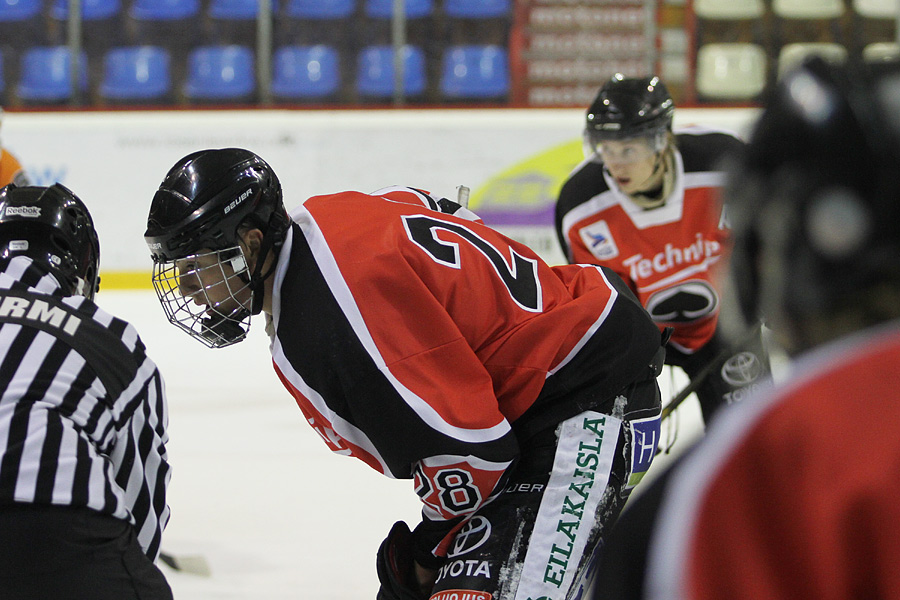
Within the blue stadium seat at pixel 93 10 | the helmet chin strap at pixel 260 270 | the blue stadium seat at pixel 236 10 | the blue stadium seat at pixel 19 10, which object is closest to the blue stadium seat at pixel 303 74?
the blue stadium seat at pixel 236 10

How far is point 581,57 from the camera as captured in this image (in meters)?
6.24

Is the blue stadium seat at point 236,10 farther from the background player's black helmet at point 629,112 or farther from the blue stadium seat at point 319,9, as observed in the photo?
the background player's black helmet at point 629,112

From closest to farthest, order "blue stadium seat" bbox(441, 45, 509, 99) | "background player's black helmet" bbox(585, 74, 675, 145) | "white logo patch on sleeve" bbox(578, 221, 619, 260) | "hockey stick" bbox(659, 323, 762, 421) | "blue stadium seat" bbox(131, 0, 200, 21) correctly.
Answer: "background player's black helmet" bbox(585, 74, 675, 145)
"hockey stick" bbox(659, 323, 762, 421)
"white logo patch on sleeve" bbox(578, 221, 619, 260)
"blue stadium seat" bbox(441, 45, 509, 99)
"blue stadium seat" bbox(131, 0, 200, 21)

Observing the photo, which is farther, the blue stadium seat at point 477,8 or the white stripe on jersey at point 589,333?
the blue stadium seat at point 477,8

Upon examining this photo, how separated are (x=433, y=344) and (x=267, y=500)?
1574 millimetres

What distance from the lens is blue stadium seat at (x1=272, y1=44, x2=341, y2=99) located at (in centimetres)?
660

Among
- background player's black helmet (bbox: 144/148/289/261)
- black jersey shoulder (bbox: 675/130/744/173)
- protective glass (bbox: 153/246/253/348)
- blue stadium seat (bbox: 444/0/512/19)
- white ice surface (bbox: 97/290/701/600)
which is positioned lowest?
white ice surface (bbox: 97/290/701/600)

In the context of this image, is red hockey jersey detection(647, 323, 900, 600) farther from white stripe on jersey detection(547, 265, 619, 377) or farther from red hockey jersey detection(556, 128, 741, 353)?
red hockey jersey detection(556, 128, 741, 353)

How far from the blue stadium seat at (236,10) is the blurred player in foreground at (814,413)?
666 cm

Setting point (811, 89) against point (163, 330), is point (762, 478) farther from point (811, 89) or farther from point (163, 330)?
point (163, 330)

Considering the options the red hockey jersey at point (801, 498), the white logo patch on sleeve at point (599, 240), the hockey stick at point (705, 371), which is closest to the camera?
the red hockey jersey at point (801, 498)

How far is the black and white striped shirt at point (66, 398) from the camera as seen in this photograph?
125 centimetres

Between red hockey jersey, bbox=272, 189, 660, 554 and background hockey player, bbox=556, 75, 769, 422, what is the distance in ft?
3.51

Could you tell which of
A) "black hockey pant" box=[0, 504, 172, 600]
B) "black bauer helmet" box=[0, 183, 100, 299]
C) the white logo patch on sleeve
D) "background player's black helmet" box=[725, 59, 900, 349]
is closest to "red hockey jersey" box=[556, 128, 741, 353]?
the white logo patch on sleeve
